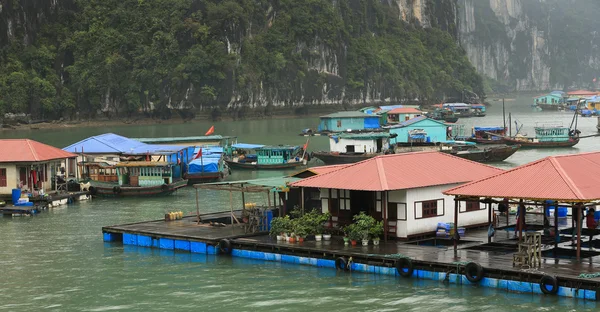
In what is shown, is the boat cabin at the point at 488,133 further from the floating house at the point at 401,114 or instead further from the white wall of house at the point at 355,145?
the floating house at the point at 401,114

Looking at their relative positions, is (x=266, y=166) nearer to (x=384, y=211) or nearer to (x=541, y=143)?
(x=541, y=143)

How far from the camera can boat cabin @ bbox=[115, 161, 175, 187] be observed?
48.3 metres

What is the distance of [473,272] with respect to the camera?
24.4 metres

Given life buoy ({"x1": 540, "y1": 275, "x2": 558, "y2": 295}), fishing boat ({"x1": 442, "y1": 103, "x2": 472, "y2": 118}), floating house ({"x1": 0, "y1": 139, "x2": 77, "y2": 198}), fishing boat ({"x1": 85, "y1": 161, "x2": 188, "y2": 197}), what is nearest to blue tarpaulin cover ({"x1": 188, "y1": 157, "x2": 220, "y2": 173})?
Answer: fishing boat ({"x1": 85, "y1": 161, "x2": 188, "y2": 197})

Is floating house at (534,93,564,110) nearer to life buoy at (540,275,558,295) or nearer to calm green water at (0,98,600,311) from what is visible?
calm green water at (0,98,600,311)

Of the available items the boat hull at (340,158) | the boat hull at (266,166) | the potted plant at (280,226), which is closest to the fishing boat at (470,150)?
the boat hull at (340,158)

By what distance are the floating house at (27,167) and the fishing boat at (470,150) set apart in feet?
84.3

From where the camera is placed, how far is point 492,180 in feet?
87.7

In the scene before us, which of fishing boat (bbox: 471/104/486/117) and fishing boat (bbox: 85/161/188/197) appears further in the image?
fishing boat (bbox: 471/104/486/117)

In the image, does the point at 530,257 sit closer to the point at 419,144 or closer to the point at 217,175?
the point at 217,175

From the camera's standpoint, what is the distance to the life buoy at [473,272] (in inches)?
955

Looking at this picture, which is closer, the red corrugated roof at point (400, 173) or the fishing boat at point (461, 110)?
the red corrugated roof at point (400, 173)

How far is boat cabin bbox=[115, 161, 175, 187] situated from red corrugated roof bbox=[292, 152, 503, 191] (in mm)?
19286

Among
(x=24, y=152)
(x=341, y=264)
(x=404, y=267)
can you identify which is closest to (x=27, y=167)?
(x=24, y=152)
